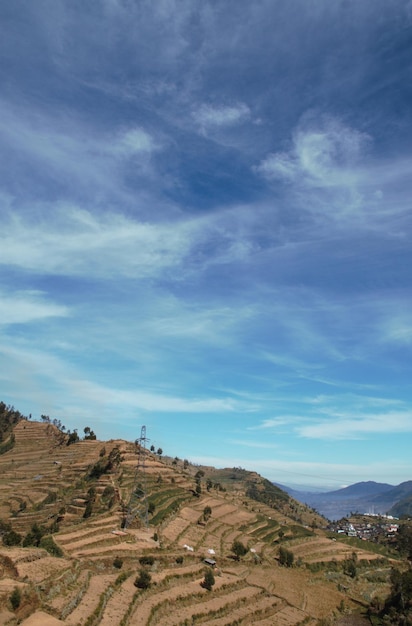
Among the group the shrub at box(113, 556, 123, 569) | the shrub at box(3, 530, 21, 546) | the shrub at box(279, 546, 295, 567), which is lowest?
the shrub at box(279, 546, 295, 567)

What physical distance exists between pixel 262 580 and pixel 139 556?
56.4 feet

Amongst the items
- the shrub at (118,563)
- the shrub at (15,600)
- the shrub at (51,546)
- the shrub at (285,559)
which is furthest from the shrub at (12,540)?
the shrub at (285,559)

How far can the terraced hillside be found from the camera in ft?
119

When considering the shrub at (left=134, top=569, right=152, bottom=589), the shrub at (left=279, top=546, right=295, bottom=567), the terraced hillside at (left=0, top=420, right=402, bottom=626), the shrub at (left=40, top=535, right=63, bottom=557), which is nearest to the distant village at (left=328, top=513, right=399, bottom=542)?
the terraced hillside at (left=0, top=420, right=402, bottom=626)

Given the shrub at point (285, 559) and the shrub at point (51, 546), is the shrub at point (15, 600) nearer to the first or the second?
the shrub at point (51, 546)

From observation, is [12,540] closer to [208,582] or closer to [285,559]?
[208,582]

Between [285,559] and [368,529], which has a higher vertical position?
[368,529]

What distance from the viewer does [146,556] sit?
1993 inches

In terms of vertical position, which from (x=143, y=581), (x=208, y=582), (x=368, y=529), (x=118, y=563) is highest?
(x=368, y=529)

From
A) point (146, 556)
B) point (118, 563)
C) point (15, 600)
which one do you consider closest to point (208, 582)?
point (146, 556)

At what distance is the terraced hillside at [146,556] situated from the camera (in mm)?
36250

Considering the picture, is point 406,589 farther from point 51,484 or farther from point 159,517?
point 51,484

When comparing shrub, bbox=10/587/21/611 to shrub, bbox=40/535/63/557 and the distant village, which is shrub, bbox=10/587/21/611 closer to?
shrub, bbox=40/535/63/557

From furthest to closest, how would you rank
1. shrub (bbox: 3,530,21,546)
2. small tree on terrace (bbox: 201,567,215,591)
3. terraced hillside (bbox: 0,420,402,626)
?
shrub (bbox: 3,530,21,546)
small tree on terrace (bbox: 201,567,215,591)
terraced hillside (bbox: 0,420,402,626)
